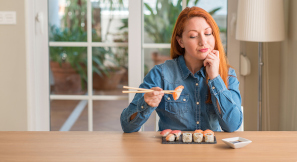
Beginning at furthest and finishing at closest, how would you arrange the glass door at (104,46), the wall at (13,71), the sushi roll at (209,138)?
the glass door at (104,46) < the wall at (13,71) < the sushi roll at (209,138)

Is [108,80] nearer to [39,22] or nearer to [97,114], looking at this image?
[97,114]

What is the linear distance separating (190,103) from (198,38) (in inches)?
12.2

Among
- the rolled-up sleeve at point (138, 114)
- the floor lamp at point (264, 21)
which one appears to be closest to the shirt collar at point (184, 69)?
the rolled-up sleeve at point (138, 114)

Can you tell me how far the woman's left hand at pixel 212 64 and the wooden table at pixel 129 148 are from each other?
0.27 m

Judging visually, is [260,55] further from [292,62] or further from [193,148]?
[193,148]

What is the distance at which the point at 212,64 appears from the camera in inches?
73.3

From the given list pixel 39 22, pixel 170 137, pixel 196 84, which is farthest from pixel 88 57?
pixel 170 137

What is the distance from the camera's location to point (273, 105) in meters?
3.07

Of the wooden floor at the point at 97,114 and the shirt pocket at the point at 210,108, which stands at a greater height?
the shirt pocket at the point at 210,108

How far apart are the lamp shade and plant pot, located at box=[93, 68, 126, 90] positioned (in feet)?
3.61

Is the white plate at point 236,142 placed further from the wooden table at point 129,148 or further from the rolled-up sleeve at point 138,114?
the rolled-up sleeve at point 138,114

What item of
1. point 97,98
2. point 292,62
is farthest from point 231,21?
point 97,98

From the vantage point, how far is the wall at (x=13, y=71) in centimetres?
304

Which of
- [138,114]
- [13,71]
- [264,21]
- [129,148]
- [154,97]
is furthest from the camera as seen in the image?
[13,71]
